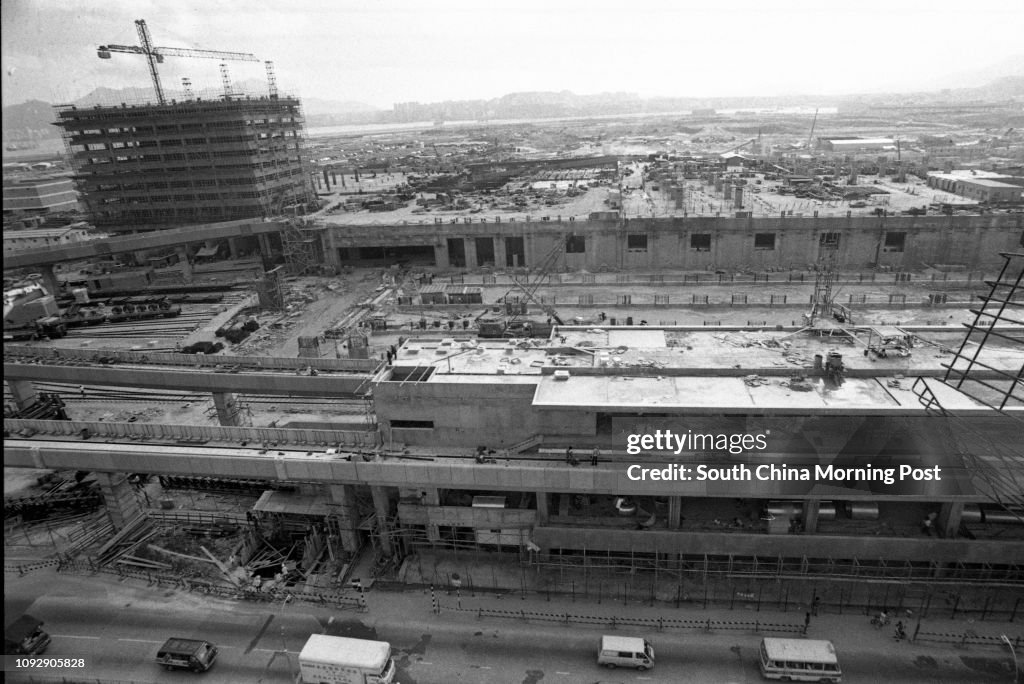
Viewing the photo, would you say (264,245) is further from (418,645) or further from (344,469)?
(418,645)

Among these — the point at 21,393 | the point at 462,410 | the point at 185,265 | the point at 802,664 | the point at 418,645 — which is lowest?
the point at 418,645

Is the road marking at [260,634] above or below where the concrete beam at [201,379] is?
below

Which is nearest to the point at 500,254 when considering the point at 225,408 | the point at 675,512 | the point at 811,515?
the point at 225,408

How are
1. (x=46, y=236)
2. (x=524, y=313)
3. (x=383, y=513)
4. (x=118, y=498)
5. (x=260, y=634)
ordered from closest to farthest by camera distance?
1. (x=260, y=634)
2. (x=383, y=513)
3. (x=118, y=498)
4. (x=524, y=313)
5. (x=46, y=236)

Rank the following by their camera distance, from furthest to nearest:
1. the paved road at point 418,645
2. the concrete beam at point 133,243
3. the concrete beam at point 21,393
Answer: the concrete beam at point 133,243 < the concrete beam at point 21,393 < the paved road at point 418,645

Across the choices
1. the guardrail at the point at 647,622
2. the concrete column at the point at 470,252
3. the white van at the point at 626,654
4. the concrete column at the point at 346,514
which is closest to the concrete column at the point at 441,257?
the concrete column at the point at 470,252

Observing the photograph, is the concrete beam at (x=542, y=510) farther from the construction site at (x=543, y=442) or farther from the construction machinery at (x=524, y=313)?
the construction machinery at (x=524, y=313)

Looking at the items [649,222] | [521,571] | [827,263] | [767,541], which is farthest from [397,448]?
[827,263]
